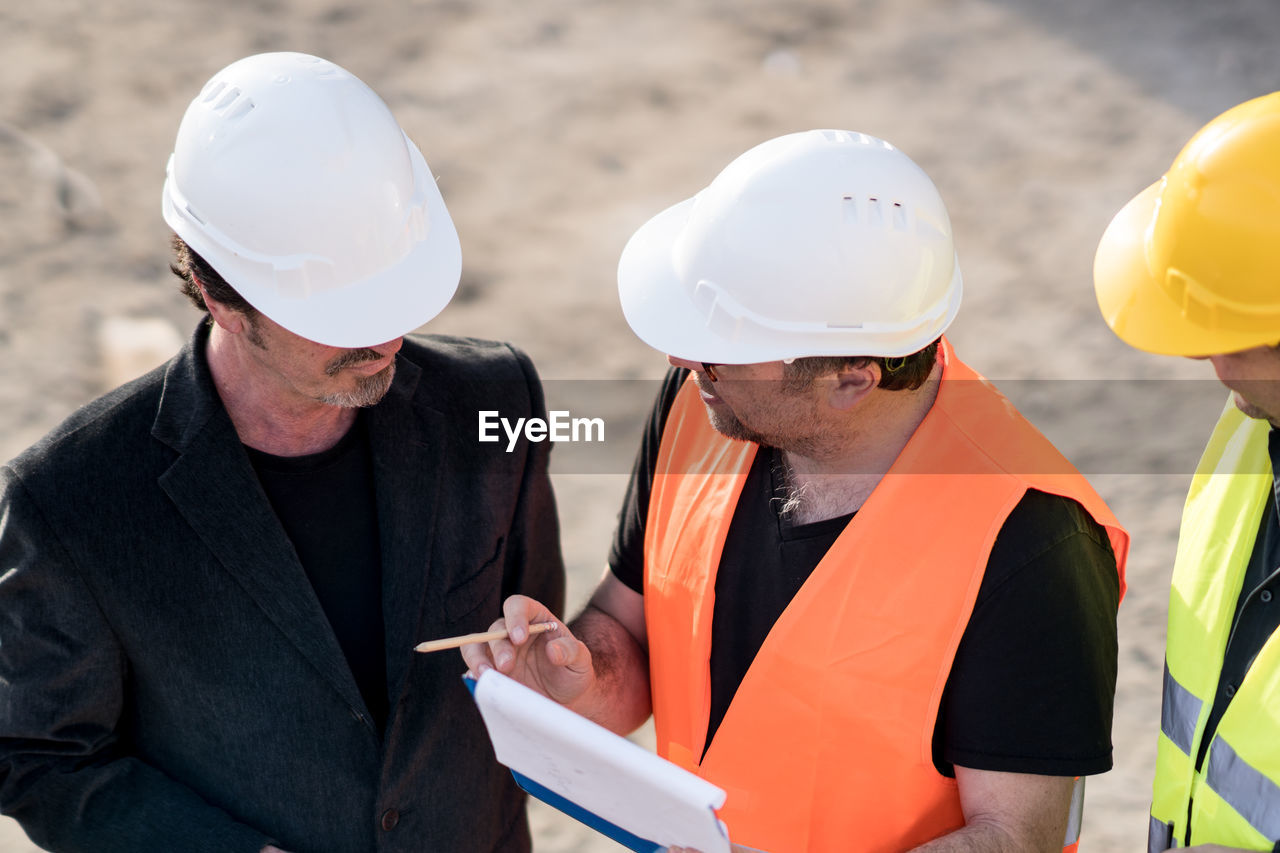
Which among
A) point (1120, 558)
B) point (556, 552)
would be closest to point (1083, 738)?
point (1120, 558)

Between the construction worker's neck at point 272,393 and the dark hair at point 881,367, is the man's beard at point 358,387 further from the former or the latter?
the dark hair at point 881,367

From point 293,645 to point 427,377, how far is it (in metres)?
0.72

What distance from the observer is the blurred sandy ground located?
6352mm

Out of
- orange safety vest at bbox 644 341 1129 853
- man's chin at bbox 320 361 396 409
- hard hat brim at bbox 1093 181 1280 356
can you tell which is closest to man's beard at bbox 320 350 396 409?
man's chin at bbox 320 361 396 409

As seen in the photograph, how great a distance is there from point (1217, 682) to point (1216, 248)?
→ 0.90m

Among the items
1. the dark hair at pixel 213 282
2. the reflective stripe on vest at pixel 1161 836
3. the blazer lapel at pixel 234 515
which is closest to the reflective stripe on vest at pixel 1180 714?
the reflective stripe on vest at pixel 1161 836

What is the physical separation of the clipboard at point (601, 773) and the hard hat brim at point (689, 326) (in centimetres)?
83

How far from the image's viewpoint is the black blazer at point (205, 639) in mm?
2613

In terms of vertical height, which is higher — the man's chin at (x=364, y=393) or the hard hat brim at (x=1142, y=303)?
the hard hat brim at (x=1142, y=303)

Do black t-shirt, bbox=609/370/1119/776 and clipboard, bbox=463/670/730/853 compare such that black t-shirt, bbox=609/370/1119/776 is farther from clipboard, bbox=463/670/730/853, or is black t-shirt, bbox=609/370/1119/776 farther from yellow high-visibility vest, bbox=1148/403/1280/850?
clipboard, bbox=463/670/730/853

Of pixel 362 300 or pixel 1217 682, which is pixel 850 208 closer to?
pixel 362 300

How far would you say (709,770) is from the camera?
9.29ft

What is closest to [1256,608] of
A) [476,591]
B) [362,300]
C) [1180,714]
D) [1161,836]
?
[1180,714]

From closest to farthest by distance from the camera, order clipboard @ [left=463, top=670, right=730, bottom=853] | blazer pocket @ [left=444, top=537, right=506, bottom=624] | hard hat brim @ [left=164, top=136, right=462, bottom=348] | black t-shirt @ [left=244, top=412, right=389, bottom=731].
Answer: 1. clipboard @ [left=463, top=670, right=730, bottom=853]
2. hard hat brim @ [left=164, top=136, right=462, bottom=348]
3. black t-shirt @ [left=244, top=412, right=389, bottom=731]
4. blazer pocket @ [left=444, top=537, right=506, bottom=624]
